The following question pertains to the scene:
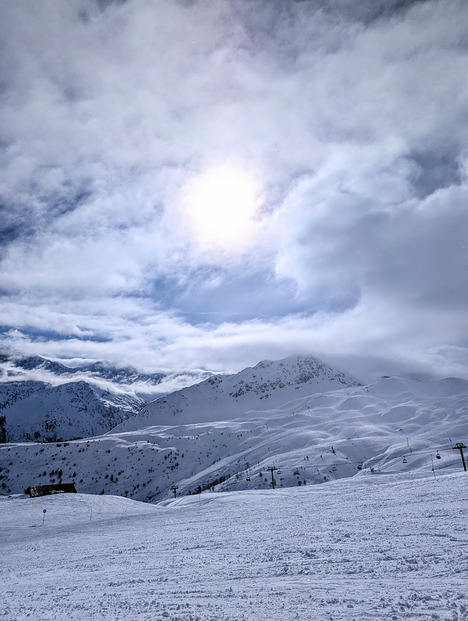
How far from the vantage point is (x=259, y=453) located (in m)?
75.5

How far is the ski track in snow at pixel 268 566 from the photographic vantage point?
279 inches

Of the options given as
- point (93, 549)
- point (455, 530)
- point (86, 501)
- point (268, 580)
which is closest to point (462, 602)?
point (268, 580)

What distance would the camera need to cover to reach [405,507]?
48.8ft

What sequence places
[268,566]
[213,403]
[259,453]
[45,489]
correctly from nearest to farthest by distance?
[268,566]
[45,489]
[259,453]
[213,403]

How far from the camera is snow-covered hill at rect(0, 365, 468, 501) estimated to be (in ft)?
175

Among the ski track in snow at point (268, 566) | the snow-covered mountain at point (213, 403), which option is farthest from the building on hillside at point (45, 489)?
the snow-covered mountain at point (213, 403)

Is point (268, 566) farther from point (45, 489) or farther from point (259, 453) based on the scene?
point (259, 453)

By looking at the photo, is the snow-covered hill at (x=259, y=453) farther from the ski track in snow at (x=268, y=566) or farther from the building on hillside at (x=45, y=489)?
the ski track in snow at (x=268, y=566)

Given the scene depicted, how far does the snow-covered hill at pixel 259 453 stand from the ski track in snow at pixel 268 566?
3202cm

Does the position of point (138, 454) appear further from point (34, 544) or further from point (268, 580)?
point (268, 580)

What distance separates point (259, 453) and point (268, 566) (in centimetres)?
6935

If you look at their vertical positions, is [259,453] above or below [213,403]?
below

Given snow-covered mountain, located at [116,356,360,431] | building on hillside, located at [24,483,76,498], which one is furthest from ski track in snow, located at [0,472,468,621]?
snow-covered mountain, located at [116,356,360,431]

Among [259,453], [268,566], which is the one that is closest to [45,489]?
[268,566]
